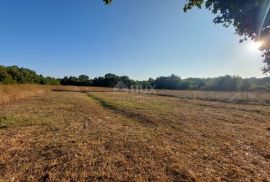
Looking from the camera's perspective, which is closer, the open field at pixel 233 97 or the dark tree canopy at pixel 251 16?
the dark tree canopy at pixel 251 16

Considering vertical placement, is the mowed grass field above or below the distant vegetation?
below

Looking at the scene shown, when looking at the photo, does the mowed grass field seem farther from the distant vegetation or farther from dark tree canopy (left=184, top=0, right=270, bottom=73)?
the distant vegetation

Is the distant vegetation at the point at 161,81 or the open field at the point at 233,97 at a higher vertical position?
the distant vegetation at the point at 161,81

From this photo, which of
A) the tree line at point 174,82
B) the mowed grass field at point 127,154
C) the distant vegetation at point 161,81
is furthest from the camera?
the tree line at point 174,82

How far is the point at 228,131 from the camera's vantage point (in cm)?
1016

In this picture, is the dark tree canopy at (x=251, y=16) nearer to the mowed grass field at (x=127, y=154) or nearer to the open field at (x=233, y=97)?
the mowed grass field at (x=127, y=154)

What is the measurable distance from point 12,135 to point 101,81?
83355 millimetres

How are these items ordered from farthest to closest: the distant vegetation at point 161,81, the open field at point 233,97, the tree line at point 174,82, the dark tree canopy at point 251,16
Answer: the tree line at point 174,82 < the distant vegetation at point 161,81 < the open field at point 233,97 < the dark tree canopy at point 251,16

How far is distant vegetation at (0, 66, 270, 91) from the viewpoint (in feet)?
224

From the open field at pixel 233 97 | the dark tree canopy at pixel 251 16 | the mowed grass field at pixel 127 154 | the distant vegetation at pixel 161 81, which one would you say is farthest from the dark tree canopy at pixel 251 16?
the distant vegetation at pixel 161 81

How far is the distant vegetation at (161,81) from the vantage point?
224 ft

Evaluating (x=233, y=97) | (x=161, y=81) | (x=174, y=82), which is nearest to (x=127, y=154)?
(x=233, y=97)

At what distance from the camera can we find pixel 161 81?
306ft

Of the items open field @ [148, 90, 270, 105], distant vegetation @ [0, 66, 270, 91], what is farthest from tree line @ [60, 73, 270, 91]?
open field @ [148, 90, 270, 105]
